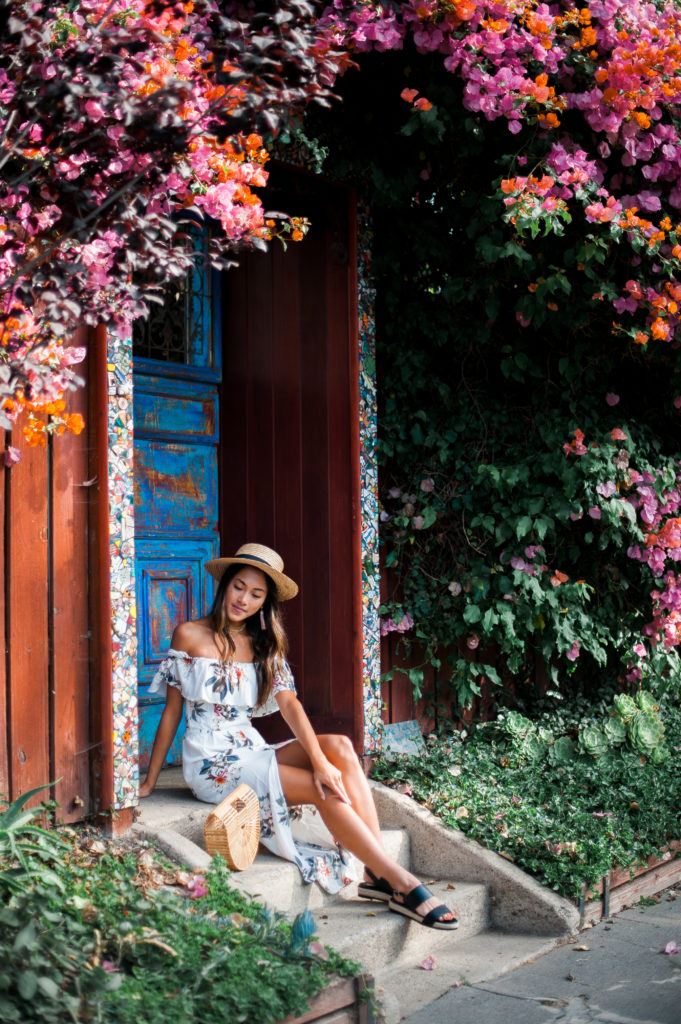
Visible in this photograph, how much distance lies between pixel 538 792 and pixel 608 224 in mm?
2742

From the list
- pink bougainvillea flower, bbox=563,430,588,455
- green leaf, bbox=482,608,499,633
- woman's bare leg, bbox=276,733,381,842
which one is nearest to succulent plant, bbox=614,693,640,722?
green leaf, bbox=482,608,499,633

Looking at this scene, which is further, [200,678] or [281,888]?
[200,678]

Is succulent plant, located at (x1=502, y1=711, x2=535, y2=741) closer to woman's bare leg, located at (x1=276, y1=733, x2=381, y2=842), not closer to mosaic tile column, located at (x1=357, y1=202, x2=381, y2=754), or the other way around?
mosaic tile column, located at (x1=357, y1=202, x2=381, y2=754)

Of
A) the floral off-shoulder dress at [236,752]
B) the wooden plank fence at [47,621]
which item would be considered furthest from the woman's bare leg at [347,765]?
the wooden plank fence at [47,621]

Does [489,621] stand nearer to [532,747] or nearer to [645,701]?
[532,747]

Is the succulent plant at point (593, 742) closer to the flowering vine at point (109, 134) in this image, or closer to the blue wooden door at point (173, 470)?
the blue wooden door at point (173, 470)

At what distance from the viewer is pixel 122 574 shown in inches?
160

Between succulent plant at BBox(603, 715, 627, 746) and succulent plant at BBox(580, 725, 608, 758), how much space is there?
0.05 meters

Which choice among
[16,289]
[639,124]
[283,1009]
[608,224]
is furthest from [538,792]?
[16,289]

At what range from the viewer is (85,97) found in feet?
8.44

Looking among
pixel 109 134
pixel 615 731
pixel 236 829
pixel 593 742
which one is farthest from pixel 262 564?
pixel 615 731

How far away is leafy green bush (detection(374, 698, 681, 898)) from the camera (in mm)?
4512

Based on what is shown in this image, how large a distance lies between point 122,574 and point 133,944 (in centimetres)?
147

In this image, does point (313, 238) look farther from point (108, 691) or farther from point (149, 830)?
point (149, 830)
